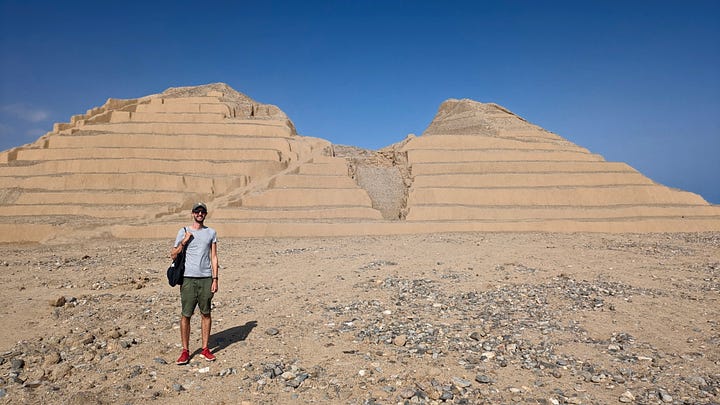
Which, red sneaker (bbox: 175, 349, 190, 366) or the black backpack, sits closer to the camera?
red sneaker (bbox: 175, 349, 190, 366)

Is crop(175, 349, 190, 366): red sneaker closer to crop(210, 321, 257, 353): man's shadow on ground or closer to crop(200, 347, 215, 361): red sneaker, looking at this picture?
crop(200, 347, 215, 361): red sneaker

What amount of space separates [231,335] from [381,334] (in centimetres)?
227

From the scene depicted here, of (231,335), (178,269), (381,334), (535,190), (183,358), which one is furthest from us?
(535,190)

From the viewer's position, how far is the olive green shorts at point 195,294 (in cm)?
534

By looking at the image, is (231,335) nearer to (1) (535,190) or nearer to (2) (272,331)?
(2) (272,331)

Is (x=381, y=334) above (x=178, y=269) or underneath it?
underneath

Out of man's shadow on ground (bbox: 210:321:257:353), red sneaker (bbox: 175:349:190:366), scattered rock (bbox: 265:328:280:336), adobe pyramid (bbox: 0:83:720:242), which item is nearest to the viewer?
red sneaker (bbox: 175:349:190:366)

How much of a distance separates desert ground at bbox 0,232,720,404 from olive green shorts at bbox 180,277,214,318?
66cm

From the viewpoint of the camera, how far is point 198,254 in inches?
213

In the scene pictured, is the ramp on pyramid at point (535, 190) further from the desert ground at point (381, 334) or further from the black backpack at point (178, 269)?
the black backpack at point (178, 269)

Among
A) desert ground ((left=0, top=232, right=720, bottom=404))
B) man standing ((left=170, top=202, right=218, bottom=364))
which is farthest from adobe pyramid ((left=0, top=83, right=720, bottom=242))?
man standing ((left=170, top=202, right=218, bottom=364))

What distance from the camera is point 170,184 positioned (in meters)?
20.8

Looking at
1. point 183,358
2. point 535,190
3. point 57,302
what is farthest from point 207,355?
point 535,190

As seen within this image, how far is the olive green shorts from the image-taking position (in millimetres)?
5340
